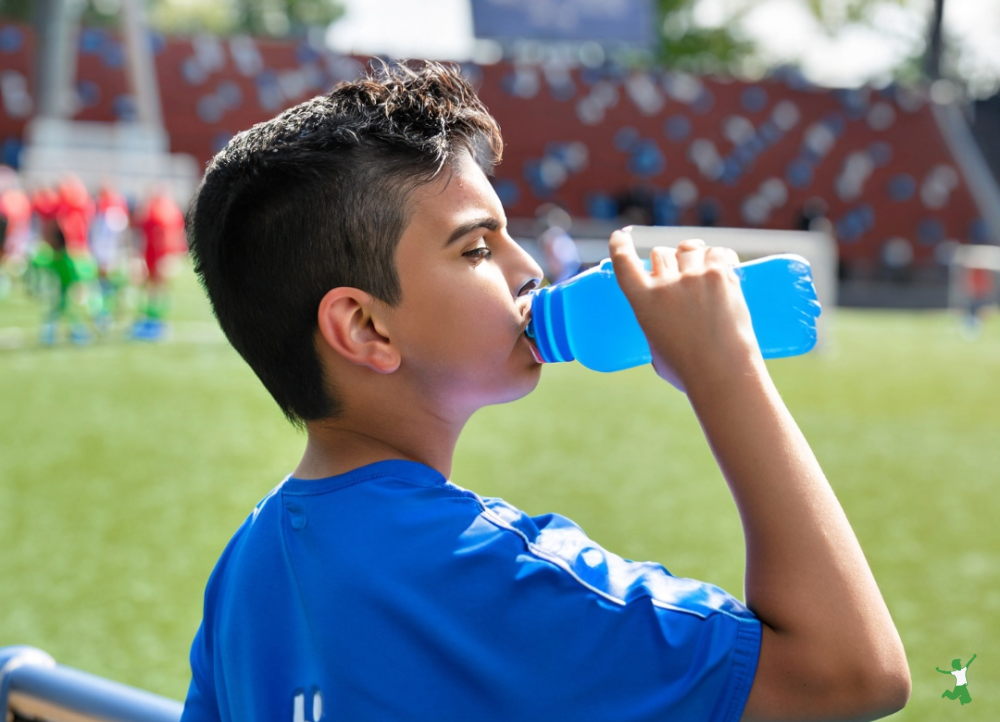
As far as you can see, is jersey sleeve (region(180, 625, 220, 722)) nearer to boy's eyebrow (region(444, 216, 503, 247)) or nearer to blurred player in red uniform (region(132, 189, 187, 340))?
boy's eyebrow (region(444, 216, 503, 247))

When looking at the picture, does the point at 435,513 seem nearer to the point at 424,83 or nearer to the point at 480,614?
the point at 480,614

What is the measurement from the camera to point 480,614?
98 cm

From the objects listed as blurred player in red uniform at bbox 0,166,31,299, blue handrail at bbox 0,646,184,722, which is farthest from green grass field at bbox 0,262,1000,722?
blurred player in red uniform at bbox 0,166,31,299

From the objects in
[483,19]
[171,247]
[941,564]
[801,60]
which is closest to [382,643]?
[941,564]

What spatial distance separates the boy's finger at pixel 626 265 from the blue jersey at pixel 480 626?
0.27 meters

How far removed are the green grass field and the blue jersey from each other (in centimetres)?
279

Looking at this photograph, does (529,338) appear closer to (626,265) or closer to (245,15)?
(626,265)

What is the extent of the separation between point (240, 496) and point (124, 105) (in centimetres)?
2557

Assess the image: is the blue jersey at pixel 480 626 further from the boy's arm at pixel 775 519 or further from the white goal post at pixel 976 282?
the white goal post at pixel 976 282

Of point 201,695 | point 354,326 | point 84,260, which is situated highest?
point 354,326

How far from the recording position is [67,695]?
64.0 inches

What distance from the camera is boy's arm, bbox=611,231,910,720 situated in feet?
3.19

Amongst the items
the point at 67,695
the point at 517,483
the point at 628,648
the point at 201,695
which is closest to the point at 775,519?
the point at 628,648

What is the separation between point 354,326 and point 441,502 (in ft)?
0.79
